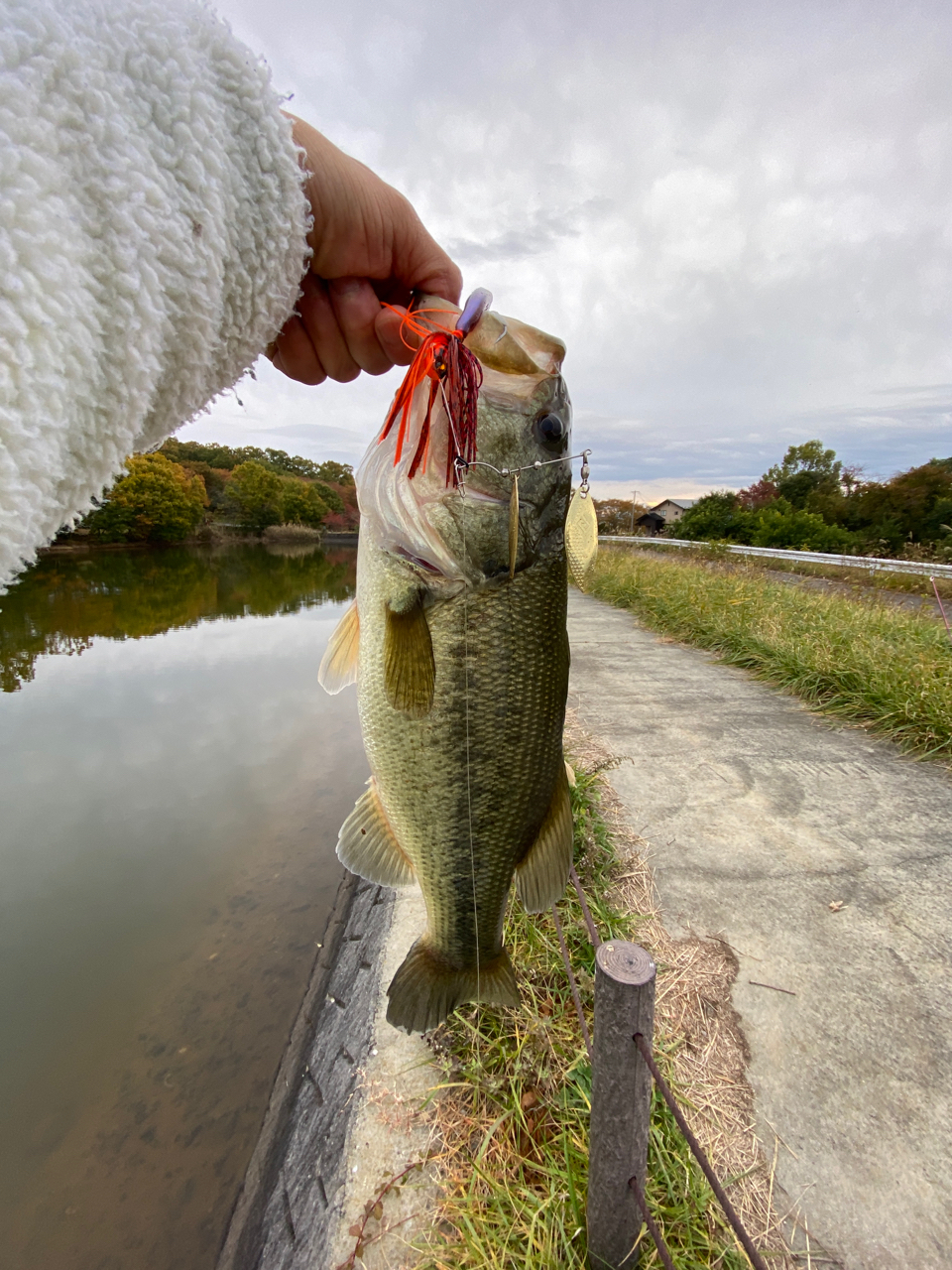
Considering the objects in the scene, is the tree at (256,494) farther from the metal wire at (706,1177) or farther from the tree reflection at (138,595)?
the metal wire at (706,1177)

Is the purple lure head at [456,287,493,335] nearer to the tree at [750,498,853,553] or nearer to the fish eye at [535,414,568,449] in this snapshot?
the fish eye at [535,414,568,449]

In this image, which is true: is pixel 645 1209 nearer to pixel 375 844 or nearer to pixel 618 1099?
pixel 618 1099

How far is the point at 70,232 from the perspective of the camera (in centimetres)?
63

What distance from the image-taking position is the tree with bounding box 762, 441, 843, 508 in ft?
138

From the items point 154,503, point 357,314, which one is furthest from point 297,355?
point 154,503

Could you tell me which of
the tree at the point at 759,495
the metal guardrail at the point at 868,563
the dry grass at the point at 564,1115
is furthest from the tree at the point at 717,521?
the dry grass at the point at 564,1115

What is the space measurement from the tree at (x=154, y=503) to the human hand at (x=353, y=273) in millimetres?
24072

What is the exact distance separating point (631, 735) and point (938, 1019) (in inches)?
124

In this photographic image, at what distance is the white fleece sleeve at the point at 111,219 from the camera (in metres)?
0.59

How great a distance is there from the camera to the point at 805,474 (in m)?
43.7

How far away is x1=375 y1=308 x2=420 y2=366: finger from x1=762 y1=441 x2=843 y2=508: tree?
4586cm

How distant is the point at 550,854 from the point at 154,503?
91.6ft

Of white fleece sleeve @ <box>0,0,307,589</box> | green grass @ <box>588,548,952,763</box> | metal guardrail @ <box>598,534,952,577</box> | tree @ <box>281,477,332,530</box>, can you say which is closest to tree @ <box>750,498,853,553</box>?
metal guardrail @ <box>598,534,952,577</box>

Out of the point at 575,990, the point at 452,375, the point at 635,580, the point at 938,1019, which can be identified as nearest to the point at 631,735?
the point at 938,1019
